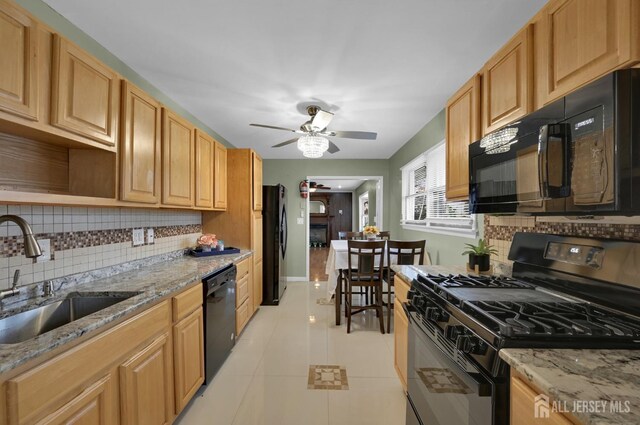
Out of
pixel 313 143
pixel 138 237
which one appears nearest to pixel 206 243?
pixel 138 237

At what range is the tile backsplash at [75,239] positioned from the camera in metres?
1.32

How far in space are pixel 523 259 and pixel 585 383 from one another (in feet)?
3.27

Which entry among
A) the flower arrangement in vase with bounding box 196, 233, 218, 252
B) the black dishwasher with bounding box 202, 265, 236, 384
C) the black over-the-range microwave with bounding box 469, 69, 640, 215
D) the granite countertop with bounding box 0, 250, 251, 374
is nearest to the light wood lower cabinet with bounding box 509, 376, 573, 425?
the black over-the-range microwave with bounding box 469, 69, 640, 215

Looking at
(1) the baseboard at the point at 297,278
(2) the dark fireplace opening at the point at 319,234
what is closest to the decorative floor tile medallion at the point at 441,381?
(1) the baseboard at the point at 297,278

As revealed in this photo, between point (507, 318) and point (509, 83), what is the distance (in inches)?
45.9

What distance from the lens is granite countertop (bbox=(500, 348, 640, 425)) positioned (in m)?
0.52

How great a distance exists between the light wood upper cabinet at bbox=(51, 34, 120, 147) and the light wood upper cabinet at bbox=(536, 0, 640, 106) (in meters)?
2.19

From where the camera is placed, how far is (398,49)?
183cm

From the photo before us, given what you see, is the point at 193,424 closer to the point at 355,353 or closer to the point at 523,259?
the point at 355,353

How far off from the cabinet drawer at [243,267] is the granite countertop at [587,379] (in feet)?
7.97

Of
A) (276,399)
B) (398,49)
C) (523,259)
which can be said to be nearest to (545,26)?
(398,49)

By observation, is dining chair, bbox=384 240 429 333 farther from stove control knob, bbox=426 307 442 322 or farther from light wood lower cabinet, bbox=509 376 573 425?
light wood lower cabinet, bbox=509 376 573 425

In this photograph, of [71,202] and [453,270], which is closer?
[71,202]

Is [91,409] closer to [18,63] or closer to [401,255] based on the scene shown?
[18,63]
